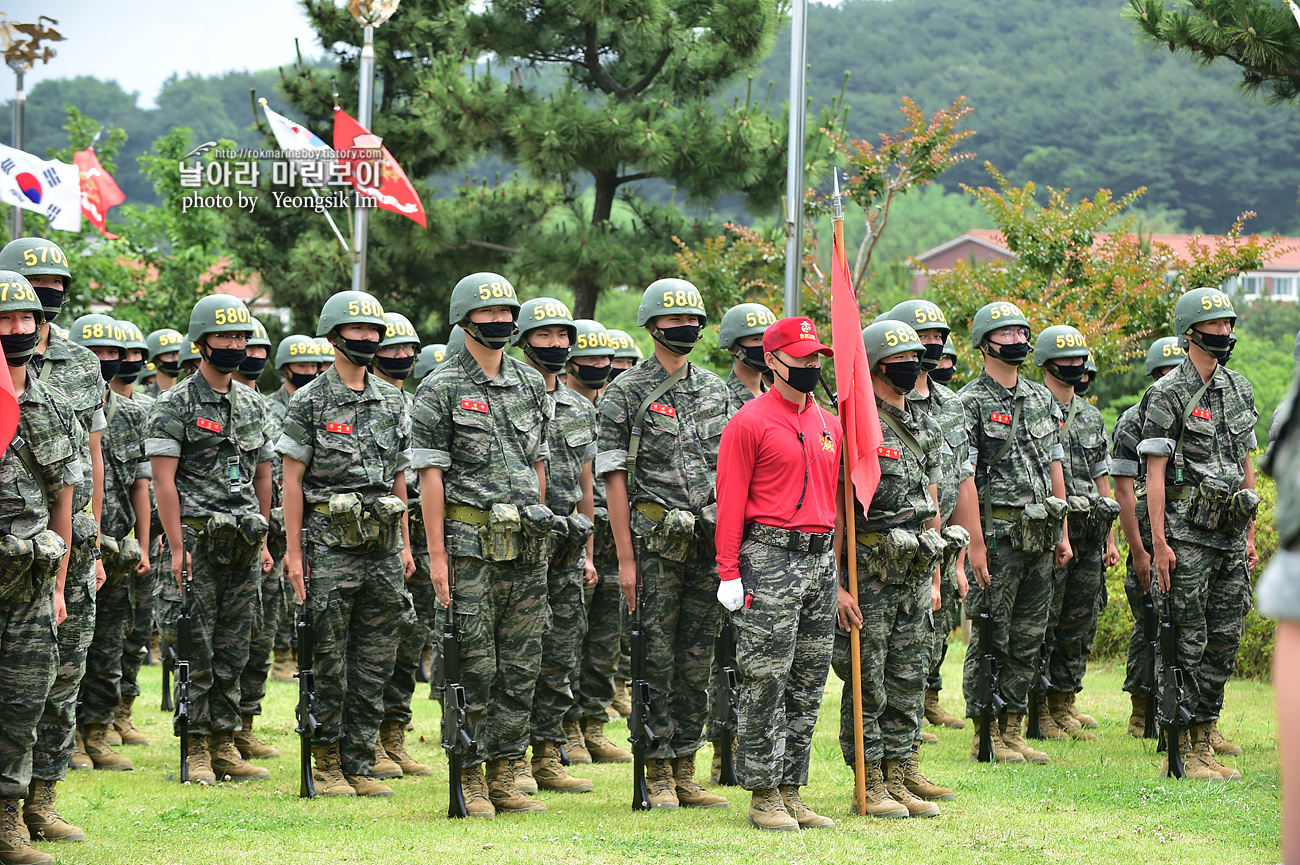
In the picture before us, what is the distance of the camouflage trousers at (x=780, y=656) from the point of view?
6.82 m

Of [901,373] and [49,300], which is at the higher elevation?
[49,300]

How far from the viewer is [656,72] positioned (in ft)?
67.3

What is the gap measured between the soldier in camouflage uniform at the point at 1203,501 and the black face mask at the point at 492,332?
4.26 m

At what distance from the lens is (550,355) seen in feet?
27.8

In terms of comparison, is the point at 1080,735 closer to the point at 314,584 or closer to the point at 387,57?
the point at 314,584

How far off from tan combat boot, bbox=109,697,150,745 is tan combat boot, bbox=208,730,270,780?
5.42 feet

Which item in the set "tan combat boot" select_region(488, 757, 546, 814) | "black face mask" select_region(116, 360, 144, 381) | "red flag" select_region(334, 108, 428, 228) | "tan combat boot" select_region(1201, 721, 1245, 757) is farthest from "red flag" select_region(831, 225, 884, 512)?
"red flag" select_region(334, 108, 428, 228)

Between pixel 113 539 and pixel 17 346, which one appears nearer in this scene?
pixel 17 346

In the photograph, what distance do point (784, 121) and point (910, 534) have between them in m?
13.6

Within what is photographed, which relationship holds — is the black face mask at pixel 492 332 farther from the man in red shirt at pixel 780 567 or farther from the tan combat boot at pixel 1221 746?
the tan combat boot at pixel 1221 746

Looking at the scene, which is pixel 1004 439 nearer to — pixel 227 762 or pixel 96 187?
pixel 227 762

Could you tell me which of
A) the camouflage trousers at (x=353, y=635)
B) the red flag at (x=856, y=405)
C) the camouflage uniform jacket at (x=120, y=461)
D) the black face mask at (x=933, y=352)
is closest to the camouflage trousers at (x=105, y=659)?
the camouflage uniform jacket at (x=120, y=461)

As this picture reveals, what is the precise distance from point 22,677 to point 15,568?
555 mm

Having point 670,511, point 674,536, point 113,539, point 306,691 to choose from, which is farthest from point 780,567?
point 113,539
